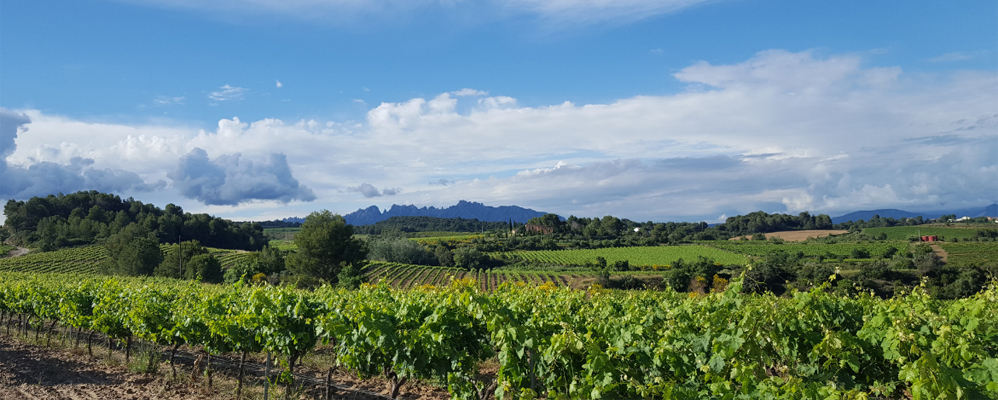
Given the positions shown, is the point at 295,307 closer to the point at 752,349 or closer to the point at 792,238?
the point at 752,349

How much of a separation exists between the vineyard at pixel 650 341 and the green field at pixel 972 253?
64.0 m

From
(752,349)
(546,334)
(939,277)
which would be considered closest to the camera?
(752,349)

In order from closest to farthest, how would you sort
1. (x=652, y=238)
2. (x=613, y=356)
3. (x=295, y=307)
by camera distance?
1. (x=613, y=356)
2. (x=295, y=307)
3. (x=652, y=238)

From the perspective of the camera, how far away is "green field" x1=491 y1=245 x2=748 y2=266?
7125cm

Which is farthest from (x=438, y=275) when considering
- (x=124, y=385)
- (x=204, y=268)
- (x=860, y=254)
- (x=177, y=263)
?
(x=860, y=254)

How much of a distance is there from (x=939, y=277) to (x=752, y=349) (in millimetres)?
59940

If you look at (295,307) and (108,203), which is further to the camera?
(108,203)

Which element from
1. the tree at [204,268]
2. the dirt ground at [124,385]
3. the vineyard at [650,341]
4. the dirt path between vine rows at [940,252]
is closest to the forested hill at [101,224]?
the tree at [204,268]

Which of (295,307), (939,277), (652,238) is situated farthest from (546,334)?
(652,238)

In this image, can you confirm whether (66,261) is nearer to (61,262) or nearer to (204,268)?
(61,262)

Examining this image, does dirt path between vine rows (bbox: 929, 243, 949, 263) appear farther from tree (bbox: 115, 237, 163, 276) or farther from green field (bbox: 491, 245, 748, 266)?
tree (bbox: 115, 237, 163, 276)

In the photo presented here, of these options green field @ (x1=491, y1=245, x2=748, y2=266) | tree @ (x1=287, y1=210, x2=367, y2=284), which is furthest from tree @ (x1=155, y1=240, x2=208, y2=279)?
green field @ (x1=491, y1=245, x2=748, y2=266)

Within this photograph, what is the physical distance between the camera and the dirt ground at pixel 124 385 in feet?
26.0

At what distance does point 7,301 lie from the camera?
1420cm
